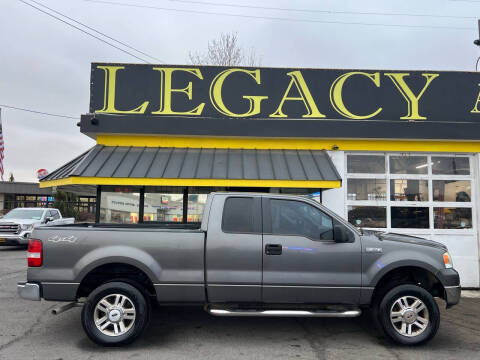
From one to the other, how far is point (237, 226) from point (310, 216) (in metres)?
1.01

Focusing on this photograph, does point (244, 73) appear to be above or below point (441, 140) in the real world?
above

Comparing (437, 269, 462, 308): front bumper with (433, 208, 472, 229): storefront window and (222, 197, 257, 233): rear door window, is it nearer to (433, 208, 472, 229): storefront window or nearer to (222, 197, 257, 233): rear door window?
(222, 197, 257, 233): rear door window

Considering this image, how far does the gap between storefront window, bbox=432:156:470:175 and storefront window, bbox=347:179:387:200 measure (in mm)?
1392

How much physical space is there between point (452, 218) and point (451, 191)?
662mm

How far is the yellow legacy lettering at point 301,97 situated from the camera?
9.15 metres

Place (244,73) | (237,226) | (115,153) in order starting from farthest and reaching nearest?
(244,73)
(115,153)
(237,226)

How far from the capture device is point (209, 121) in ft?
28.9

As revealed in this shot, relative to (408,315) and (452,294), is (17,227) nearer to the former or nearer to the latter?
(408,315)

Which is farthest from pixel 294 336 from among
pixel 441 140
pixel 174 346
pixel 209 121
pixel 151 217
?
pixel 441 140

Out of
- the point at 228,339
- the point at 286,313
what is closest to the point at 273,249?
the point at 286,313

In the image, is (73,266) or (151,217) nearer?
(73,266)

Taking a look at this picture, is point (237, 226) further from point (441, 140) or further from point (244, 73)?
point (441, 140)

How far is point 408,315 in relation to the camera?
15.4 feet

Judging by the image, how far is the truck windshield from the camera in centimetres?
1573
